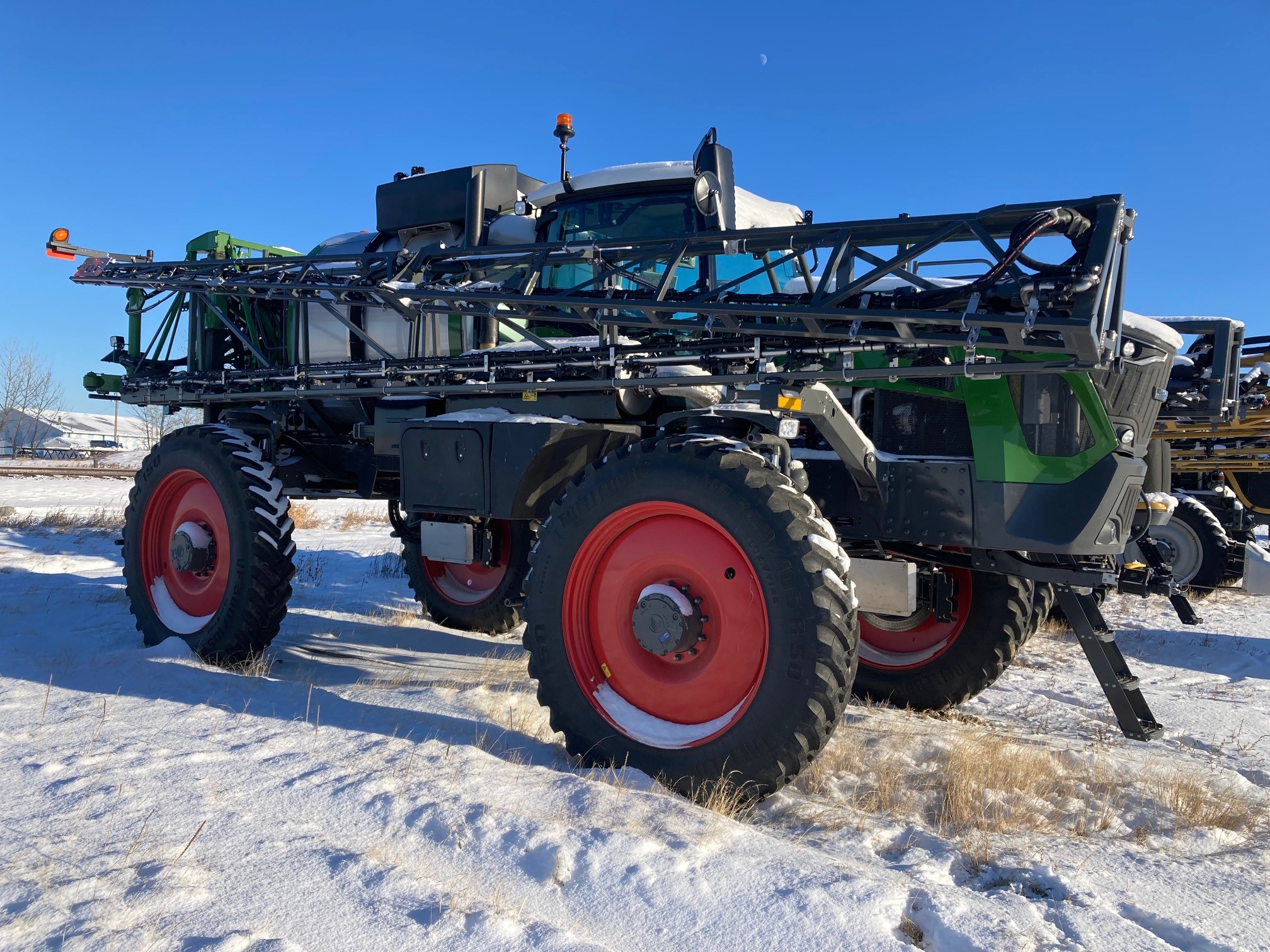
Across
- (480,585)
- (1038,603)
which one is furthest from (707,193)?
(480,585)

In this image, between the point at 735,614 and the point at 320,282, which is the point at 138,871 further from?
the point at 320,282

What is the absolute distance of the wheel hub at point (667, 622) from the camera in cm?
379

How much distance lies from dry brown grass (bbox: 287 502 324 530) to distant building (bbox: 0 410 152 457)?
108 ft

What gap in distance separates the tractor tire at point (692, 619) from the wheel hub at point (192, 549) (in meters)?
3.24

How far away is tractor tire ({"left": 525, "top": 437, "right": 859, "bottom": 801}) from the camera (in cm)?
342

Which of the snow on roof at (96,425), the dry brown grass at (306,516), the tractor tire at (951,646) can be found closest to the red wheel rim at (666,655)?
the tractor tire at (951,646)

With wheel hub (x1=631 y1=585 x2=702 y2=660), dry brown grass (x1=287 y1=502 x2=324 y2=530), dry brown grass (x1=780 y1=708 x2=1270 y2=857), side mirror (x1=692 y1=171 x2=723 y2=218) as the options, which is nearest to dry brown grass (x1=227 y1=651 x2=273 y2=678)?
wheel hub (x1=631 y1=585 x2=702 y2=660)

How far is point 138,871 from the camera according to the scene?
263 cm

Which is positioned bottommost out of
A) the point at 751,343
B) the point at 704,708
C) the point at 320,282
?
the point at 704,708

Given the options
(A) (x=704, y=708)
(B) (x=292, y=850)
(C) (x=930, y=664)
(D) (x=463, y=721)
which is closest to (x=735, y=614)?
(A) (x=704, y=708)

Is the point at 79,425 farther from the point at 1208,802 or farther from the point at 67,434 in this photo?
the point at 1208,802

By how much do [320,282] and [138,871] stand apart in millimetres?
3781

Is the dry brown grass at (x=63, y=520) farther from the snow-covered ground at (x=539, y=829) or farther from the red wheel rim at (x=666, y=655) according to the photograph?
the red wheel rim at (x=666, y=655)

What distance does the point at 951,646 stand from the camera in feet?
17.8
